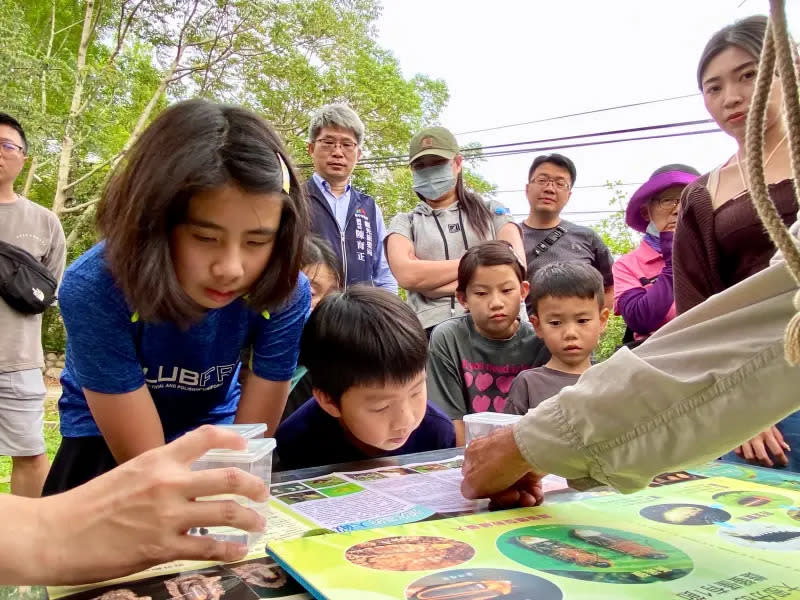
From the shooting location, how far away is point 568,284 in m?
2.08

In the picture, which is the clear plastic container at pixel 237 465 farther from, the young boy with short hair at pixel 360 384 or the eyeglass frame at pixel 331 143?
the eyeglass frame at pixel 331 143

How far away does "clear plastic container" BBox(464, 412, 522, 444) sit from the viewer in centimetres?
103

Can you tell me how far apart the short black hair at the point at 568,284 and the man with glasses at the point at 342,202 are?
0.76 m

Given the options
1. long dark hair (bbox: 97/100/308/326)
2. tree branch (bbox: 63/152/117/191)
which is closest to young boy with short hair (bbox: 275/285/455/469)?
long dark hair (bbox: 97/100/308/326)

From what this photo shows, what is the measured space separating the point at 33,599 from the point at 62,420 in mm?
975

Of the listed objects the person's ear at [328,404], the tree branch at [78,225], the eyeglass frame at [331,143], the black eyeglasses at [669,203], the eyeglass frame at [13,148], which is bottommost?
the person's ear at [328,404]

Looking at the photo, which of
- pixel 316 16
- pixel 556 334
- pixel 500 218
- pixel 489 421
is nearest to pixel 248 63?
pixel 316 16

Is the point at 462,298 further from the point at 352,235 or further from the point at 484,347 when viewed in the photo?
the point at 352,235

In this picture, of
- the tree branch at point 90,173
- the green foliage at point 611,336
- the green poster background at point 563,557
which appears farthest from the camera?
the tree branch at point 90,173

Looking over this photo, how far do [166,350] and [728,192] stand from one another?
1427 mm

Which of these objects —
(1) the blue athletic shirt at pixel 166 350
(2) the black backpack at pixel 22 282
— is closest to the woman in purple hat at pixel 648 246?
(1) the blue athletic shirt at pixel 166 350

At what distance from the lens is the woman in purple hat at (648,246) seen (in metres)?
2.33

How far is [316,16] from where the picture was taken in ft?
35.6

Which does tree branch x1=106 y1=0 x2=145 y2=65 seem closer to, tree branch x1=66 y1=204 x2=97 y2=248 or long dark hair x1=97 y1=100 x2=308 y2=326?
tree branch x1=66 y1=204 x2=97 y2=248
